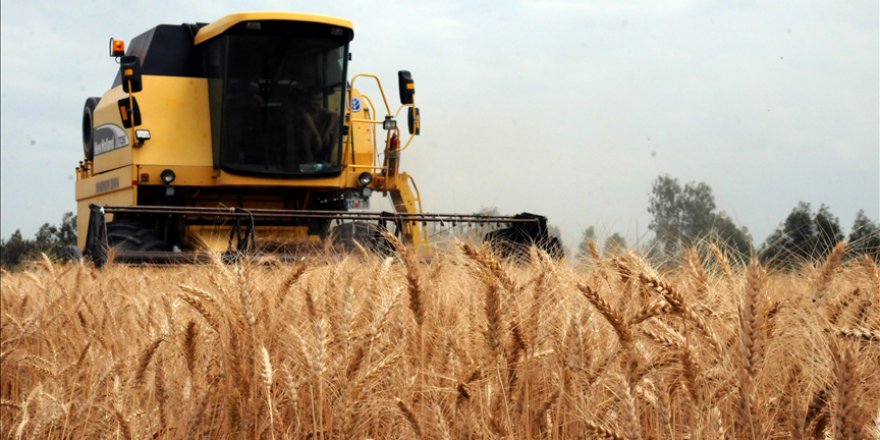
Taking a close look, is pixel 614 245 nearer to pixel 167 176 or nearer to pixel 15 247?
pixel 167 176

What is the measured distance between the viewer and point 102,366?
2.79 m

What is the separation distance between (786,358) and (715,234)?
1.19m

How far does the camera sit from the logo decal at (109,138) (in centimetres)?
1105

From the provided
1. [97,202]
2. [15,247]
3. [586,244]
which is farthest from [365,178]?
[15,247]

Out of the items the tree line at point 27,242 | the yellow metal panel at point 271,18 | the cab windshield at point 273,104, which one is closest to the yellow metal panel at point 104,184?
the cab windshield at point 273,104

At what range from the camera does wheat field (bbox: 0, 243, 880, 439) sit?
1.71m

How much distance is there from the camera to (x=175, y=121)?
10938mm

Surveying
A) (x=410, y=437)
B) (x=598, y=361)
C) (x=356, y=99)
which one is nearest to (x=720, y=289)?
(x=598, y=361)

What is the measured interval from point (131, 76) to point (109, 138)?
4.70 feet

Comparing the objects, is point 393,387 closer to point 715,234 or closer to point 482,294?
point 482,294

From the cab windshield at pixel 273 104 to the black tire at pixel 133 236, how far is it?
1080 millimetres

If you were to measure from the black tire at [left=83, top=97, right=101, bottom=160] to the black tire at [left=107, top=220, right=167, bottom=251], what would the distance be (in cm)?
293

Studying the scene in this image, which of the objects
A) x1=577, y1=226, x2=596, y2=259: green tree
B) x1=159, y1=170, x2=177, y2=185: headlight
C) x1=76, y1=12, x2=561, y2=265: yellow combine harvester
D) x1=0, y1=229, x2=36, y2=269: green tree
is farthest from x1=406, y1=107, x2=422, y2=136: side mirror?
x1=0, y1=229, x2=36, y2=269: green tree

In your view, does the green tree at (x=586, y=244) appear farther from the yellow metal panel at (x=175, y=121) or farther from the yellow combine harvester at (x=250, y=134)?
the yellow metal panel at (x=175, y=121)
